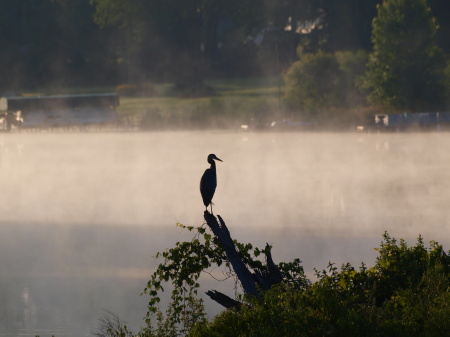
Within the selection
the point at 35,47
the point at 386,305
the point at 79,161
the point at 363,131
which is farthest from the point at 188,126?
the point at 386,305

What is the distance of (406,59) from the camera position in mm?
94250

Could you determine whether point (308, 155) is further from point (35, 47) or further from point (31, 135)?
point (35, 47)

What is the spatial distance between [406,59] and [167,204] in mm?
46844

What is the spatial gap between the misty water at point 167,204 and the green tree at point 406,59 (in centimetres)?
691

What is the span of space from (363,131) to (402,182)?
104 feet

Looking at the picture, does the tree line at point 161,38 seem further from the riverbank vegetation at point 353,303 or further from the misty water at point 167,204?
the riverbank vegetation at point 353,303

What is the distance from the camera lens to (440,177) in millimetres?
61781

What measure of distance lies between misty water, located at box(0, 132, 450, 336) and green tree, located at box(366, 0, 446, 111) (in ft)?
22.7

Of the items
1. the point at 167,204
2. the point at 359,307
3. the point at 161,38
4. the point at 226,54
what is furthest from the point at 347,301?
the point at 226,54

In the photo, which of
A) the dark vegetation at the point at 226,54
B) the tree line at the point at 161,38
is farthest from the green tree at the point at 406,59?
the tree line at the point at 161,38

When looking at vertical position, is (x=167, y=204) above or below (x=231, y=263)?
below

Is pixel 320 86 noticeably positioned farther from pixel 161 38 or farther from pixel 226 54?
pixel 226 54

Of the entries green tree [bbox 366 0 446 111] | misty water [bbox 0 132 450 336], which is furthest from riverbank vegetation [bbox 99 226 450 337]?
green tree [bbox 366 0 446 111]

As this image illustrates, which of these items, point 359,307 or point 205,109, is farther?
point 205,109
